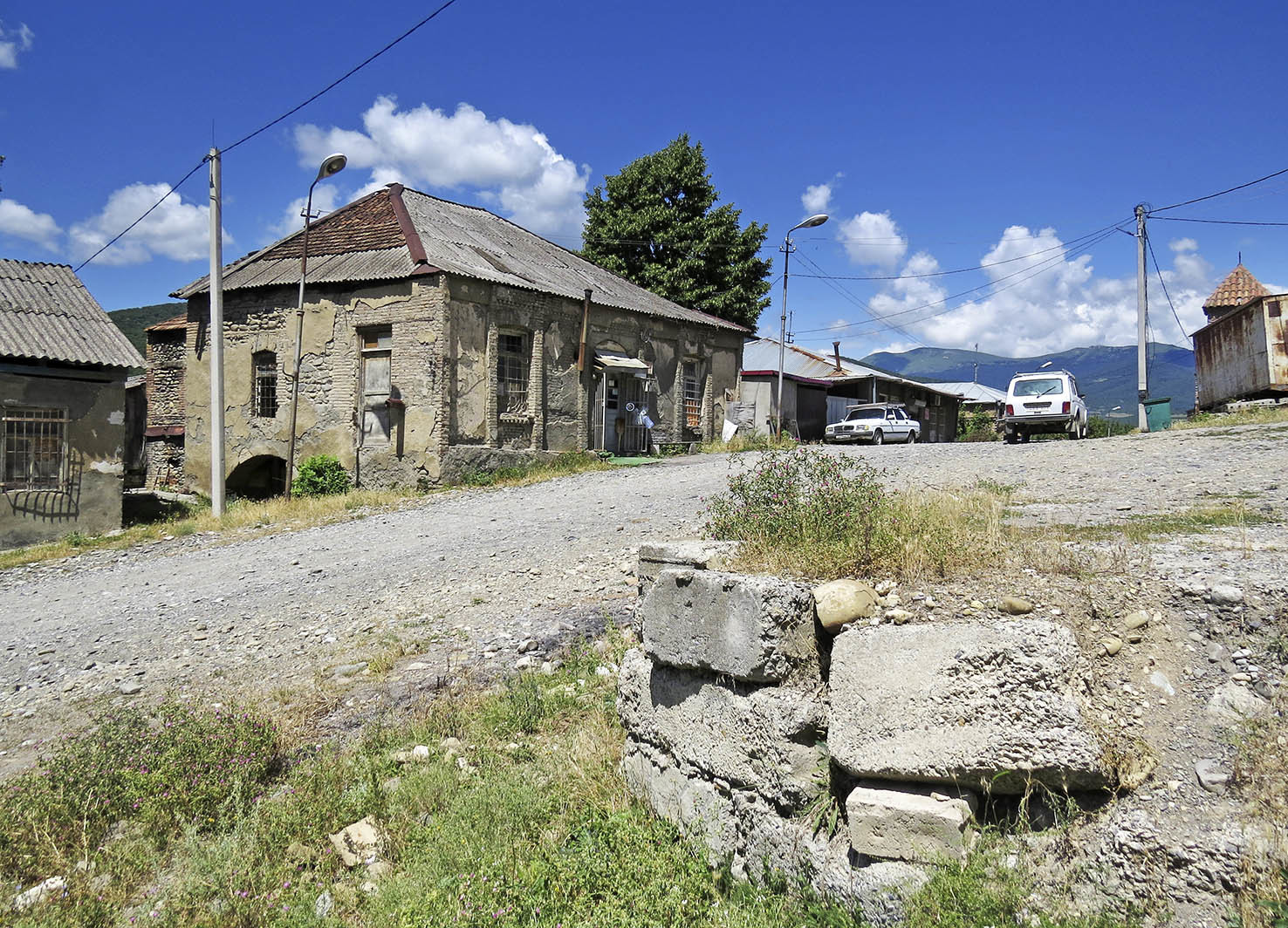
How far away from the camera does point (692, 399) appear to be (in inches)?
886

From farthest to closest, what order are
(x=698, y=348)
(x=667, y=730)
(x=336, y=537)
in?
(x=698, y=348) → (x=336, y=537) → (x=667, y=730)

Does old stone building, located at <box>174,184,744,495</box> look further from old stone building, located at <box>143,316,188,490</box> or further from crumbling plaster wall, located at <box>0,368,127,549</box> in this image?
crumbling plaster wall, located at <box>0,368,127,549</box>

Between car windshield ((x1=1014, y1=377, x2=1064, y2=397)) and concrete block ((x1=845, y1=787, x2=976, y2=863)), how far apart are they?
17.9 metres

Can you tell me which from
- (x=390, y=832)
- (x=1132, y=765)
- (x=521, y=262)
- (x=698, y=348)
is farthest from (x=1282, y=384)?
(x=390, y=832)

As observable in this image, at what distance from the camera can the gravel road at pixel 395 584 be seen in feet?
19.2

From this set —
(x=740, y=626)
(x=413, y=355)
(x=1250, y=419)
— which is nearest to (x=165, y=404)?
(x=413, y=355)

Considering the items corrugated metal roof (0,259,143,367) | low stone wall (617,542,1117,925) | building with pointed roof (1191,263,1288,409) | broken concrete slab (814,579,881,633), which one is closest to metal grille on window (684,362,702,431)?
corrugated metal roof (0,259,143,367)

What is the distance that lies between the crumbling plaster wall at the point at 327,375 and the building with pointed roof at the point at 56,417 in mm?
2967

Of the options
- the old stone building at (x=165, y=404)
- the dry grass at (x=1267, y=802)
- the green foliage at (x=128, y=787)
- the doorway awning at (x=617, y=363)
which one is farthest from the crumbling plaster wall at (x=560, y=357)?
the dry grass at (x=1267, y=802)

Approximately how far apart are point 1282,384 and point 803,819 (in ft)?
75.7

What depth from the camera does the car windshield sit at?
731 inches

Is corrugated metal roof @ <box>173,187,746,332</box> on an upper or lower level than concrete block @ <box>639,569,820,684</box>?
upper

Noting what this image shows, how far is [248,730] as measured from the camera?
4516 millimetres

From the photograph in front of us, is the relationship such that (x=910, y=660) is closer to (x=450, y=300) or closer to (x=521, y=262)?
(x=450, y=300)
